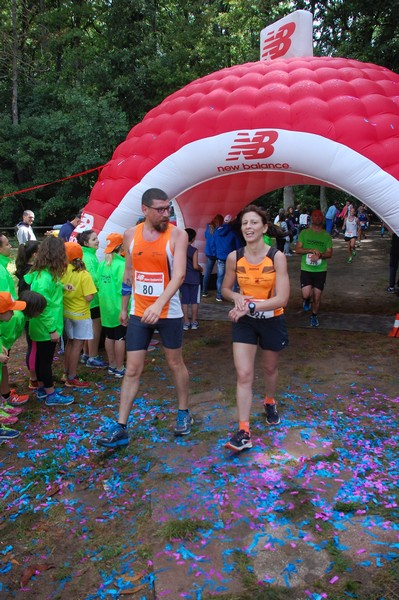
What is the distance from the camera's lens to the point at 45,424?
4.14 m

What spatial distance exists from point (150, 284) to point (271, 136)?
3.36 meters

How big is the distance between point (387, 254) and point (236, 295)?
1182 cm

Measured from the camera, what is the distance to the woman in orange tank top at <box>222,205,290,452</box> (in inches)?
136

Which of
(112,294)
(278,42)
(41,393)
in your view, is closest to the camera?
(41,393)

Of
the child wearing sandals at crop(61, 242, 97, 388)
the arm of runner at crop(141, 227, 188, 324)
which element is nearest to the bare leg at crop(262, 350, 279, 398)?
the arm of runner at crop(141, 227, 188, 324)

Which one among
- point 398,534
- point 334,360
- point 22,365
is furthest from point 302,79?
point 398,534

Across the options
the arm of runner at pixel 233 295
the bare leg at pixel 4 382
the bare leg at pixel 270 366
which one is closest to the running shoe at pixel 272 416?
the bare leg at pixel 270 366

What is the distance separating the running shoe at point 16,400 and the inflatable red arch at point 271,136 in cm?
285

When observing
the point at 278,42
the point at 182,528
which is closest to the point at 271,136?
the point at 278,42

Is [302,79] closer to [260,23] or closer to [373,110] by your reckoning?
[373,110]

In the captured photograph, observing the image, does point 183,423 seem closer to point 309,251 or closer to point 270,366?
point 270,366

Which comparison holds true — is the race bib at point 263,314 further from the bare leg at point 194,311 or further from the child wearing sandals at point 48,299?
the bare leg at point 194,311

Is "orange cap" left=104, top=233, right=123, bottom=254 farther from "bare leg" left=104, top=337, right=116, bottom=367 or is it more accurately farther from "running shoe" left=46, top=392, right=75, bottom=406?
"running shoe" left=46, top=392, right=75, bottom=406

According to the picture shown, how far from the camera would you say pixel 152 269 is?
3.54 m
